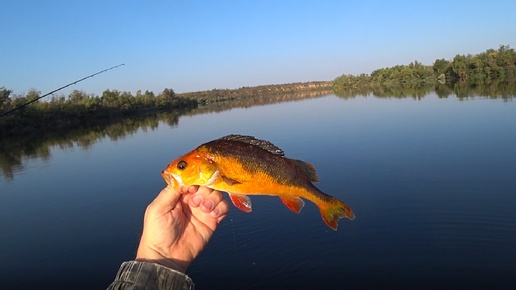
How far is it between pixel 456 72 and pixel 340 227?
10049 cm

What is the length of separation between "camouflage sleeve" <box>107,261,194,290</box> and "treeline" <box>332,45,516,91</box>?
242 feet

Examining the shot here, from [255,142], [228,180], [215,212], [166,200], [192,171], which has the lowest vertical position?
A: [215,212]

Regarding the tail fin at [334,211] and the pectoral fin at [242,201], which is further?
the tail fin at [334,211]

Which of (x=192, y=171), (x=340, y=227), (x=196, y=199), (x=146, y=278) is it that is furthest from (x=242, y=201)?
(x=340, y=227)

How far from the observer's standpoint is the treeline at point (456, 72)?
271 ft

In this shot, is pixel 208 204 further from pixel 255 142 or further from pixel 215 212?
pixel 255 142

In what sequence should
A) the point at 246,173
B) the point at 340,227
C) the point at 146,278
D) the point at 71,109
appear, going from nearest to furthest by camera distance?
the point at 146,278 → the point at 246,173 → the point at 340,227 → the point at 71,109

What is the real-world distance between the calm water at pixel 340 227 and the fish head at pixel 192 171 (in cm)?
542

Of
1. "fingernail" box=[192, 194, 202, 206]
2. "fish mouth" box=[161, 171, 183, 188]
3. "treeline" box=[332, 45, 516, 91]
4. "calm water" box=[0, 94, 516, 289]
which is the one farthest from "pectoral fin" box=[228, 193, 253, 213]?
"treeline" box=[332, 45, 516, 91]

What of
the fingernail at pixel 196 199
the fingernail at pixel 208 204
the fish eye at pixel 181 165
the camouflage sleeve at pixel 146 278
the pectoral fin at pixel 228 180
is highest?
the fish eye at pixel 181 165

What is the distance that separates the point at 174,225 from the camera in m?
3.12

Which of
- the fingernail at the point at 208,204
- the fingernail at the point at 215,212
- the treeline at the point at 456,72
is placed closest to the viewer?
the fingernail at the point at 208,204

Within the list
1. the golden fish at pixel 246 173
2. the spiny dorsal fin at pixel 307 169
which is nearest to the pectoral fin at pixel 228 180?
the golden fish at pixel 246 173

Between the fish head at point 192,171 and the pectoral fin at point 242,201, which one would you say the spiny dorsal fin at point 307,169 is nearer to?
the pectoral fin at point 242,201
